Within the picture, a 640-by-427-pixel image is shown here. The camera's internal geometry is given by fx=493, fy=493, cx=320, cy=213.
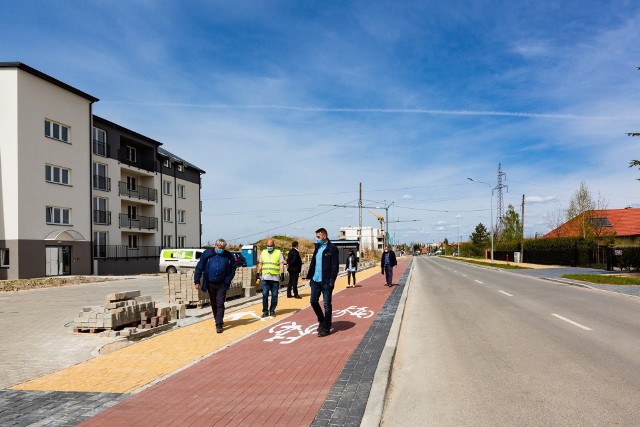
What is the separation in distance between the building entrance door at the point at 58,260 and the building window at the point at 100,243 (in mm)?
3801

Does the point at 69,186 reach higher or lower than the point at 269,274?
higher

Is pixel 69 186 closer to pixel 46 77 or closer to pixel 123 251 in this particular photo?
pixel 46 77

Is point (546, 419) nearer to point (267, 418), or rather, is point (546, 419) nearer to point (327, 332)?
point (267, 418)

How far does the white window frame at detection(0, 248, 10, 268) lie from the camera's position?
27381 millimetres

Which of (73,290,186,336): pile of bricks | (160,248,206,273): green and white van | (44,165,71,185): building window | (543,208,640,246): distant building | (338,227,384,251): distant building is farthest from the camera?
(338,227,384,251): distant building

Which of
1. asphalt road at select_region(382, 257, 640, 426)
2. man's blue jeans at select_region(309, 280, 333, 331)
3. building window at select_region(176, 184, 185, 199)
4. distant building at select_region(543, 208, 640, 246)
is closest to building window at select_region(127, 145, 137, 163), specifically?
building window at select_region(176, 184, 185, 199)

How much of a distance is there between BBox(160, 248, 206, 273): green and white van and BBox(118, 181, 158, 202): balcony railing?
290 inches

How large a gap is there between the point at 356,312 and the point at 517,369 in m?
6.10

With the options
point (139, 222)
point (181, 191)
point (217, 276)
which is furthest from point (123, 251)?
point (217, 276)

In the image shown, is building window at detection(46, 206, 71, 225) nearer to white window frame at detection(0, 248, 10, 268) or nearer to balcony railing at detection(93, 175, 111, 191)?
white window frame at detection(0, 248, 10, 268)

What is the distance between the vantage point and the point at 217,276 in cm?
950

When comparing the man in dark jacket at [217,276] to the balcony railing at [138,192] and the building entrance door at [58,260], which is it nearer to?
the building entrance door at [58,260]

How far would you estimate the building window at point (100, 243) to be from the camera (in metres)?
35.5

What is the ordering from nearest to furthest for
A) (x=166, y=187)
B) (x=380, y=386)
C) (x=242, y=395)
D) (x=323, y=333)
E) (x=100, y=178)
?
(x=242, y=395) → (x=380, y=386) → (x=323, y=333) → (x=100, y=178) → (x=166, y=187)
